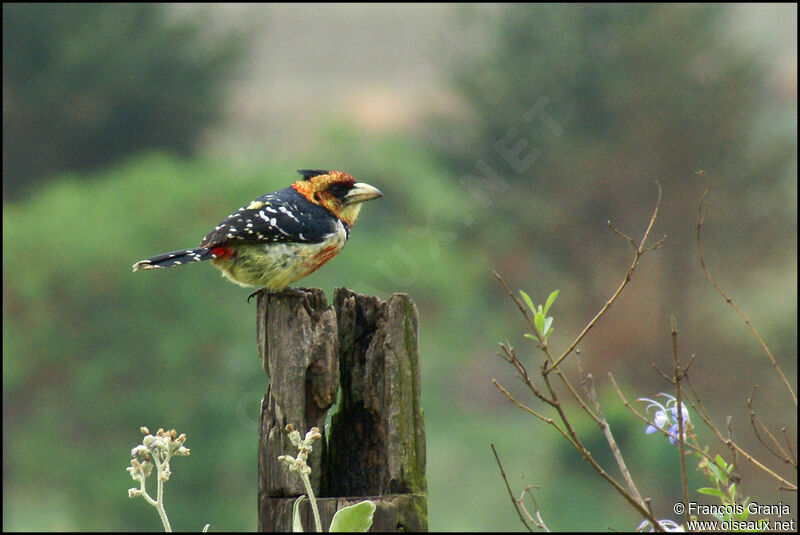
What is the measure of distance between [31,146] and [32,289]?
592cm

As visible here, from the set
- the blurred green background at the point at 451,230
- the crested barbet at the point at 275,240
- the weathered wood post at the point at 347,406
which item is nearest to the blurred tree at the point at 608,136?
the blurred green background at the point at 451,230

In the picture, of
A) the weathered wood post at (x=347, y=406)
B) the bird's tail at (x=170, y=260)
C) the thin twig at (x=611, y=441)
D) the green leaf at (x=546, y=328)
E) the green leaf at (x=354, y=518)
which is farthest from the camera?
the bird's tail at (x=170, y=260)

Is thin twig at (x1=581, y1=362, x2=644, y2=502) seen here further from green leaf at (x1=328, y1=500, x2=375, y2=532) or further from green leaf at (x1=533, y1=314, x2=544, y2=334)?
green leaf at (x1=328, y1=500, x2=375, y2=532)

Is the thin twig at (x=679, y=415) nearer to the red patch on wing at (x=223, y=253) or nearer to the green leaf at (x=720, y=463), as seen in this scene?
the green leaf at (x=720, y=463)

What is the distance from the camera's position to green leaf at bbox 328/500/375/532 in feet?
6.60

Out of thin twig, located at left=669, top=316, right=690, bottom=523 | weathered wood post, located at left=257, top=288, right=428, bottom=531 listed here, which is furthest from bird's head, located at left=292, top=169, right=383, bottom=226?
thin twig, located at left=669, top=316, right=690, bottom=523

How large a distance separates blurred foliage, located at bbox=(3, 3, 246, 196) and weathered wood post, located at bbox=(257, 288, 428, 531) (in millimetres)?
23959

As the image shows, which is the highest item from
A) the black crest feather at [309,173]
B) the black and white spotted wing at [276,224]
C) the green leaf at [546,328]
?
the black crest feather at [309,173]

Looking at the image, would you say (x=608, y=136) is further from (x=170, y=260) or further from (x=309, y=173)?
(x=170, y=260)

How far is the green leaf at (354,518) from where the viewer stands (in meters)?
2.01

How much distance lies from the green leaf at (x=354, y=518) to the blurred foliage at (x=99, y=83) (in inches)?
991

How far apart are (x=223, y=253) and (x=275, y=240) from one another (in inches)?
7.7

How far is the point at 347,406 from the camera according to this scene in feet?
10.6

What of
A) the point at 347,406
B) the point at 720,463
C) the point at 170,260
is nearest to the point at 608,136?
the point at 170,260
